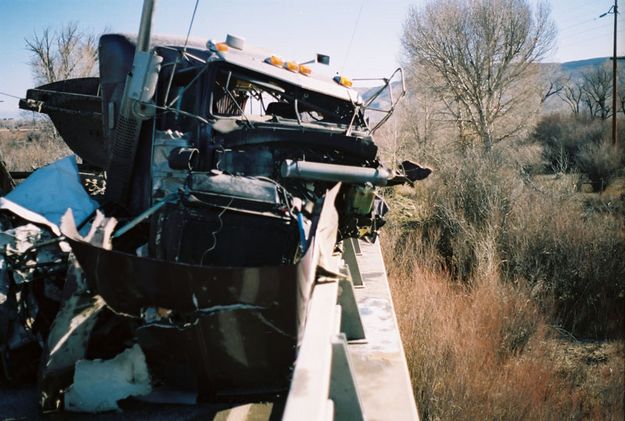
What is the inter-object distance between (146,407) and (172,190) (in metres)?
1.68

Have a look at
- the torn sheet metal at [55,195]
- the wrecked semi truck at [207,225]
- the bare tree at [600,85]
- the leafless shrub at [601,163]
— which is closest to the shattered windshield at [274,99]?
the wrecked semi truck at [207,225]

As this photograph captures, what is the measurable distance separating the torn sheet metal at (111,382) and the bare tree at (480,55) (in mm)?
24276

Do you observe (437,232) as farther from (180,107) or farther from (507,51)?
(507,51)

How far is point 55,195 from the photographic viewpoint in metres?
4.81

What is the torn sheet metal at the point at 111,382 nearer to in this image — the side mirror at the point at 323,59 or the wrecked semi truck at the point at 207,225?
the wrecked semi truck at the point at 207,225

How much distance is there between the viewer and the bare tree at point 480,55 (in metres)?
25.3

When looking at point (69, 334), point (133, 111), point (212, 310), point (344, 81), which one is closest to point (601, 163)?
point (344, 81)

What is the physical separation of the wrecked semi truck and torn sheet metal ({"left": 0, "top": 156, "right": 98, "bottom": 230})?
185mm

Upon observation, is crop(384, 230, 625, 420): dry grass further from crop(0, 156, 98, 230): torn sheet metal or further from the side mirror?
crop(0, 156, 98, 230): torn sheet metal

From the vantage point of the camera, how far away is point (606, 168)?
58.9ft

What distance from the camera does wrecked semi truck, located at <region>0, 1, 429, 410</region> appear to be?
245 cm

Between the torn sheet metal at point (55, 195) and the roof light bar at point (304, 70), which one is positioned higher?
the roof light bar at point (304, 70)

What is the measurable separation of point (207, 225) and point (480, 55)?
1049 inches

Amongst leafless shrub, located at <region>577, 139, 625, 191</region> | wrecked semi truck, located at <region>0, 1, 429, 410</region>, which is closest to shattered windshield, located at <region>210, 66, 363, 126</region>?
wrecked semi truck, located at <region>0, 1, 429, 410</region>
